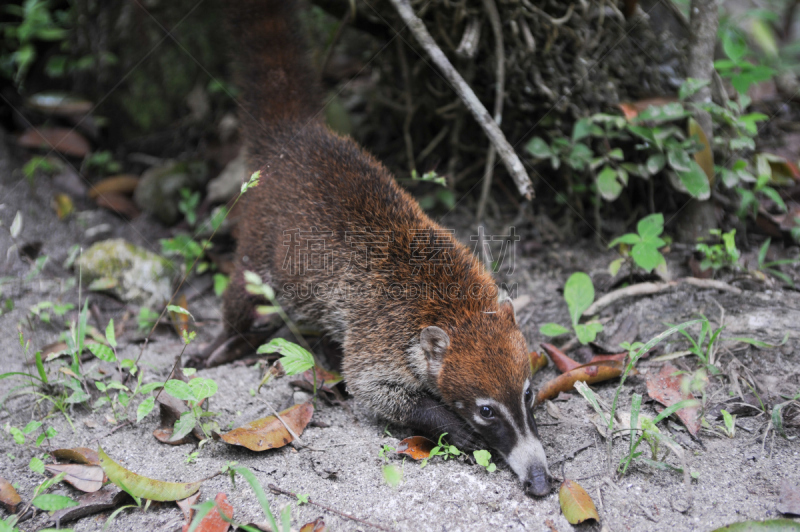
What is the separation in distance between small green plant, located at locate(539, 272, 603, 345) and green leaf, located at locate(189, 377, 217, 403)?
2.08 metres

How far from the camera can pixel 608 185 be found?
4.12 metres

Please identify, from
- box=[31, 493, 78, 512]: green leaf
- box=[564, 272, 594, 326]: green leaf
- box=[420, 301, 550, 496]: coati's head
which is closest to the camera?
box=[31, 493, 78, 512]: green leaf

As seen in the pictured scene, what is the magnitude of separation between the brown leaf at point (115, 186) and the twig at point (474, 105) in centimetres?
370

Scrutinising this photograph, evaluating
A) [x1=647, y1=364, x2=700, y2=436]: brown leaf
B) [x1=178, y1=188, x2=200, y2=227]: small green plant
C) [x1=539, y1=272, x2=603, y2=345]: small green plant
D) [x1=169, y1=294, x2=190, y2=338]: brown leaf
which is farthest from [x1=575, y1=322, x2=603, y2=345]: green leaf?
[x1=178, y1=188, x2=200, y2=227]: small green plant

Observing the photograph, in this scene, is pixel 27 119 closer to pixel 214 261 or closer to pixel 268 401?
pixel 214 261

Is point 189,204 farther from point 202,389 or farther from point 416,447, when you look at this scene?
point 416,447

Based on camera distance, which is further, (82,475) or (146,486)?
(82,475)

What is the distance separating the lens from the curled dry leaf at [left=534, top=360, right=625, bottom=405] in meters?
3.26

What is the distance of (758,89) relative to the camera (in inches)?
211

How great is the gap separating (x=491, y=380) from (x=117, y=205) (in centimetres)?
458

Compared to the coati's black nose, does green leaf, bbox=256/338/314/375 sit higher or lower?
higher

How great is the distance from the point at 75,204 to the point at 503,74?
14.7ft

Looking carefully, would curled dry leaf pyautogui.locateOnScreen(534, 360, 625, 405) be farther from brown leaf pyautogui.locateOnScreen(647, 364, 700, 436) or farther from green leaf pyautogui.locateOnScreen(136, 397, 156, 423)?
green leaf pyautogui.locateOnScreen(136, 397, 156, 423)

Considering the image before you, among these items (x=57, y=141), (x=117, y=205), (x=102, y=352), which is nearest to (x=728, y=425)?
(x=102, y=352)
